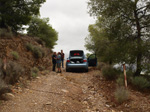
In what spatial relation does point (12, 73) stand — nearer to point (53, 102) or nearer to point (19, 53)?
point (53, 102)

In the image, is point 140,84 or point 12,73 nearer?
point 12,73

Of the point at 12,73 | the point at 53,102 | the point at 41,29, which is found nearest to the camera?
the point at 53,102

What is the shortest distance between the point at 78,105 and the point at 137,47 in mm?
6192

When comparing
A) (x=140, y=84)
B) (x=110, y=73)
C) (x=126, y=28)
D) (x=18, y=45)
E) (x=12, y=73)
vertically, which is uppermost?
(x=126, y=28)

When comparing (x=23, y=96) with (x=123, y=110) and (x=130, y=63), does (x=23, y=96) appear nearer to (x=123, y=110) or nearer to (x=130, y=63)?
(x=123, y=110)

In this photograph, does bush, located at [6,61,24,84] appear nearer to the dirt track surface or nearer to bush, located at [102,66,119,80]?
the dirt track surface

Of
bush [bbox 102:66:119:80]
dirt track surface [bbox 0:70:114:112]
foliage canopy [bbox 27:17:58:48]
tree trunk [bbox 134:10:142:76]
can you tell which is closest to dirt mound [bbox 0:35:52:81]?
dirt track surface [bbox 0:70:114:112]

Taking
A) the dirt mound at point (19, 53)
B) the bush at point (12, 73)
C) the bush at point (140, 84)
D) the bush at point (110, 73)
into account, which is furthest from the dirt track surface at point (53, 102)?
the dirt mound at point (19, 53)

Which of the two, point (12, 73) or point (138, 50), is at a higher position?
point (138, 50)

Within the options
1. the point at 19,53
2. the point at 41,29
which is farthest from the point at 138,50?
the point at 41,29

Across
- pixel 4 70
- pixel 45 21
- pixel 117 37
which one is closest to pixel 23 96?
Answer: pixel 4 70

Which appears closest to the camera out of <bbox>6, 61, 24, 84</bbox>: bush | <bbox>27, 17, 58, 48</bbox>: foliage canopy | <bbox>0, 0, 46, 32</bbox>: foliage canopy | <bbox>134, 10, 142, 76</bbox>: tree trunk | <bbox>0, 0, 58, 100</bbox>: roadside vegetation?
<bbox>6, 61, 24, 84</bbox>: bush

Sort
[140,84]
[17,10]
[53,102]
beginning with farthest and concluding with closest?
[17,10], [140,84], [53,102]

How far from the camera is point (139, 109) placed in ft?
17.5
